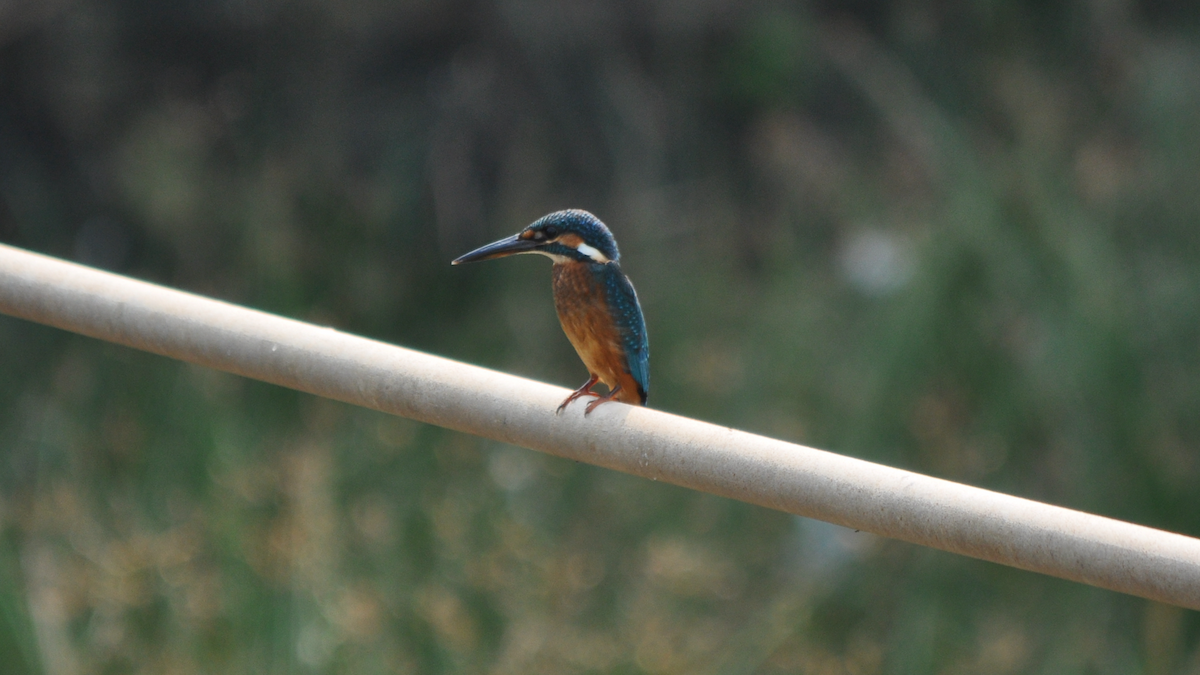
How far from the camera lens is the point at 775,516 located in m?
3.16

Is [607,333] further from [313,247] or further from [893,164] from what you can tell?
[893,164]

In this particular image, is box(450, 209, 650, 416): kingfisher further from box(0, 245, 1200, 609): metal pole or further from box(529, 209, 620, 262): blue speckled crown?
box(0, 245, 1200, 609): metal pole

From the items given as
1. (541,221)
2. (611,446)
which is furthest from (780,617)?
(611,446)

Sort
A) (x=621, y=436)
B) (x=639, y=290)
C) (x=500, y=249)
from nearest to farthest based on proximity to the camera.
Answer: (x=621, y=436) → (x=500, y=249) → (x=639, y=290)

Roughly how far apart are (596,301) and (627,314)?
44 mm

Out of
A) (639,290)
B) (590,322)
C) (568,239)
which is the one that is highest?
(568,239)

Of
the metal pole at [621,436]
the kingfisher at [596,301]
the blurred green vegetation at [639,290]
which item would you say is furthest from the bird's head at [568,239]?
the blurred green vegetation at [639,290]

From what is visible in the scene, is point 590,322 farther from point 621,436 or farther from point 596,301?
point 621,436

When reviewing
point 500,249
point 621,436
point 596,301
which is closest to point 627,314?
point 596,301

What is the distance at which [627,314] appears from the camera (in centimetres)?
147

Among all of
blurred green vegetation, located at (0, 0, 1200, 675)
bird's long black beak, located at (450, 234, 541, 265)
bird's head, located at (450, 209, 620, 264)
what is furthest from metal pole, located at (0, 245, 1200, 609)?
blurred green vegetation, located at (0, 0, 1200, 675)

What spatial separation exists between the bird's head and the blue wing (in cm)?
2

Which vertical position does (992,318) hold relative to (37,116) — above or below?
above

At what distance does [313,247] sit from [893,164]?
6.70 feet
